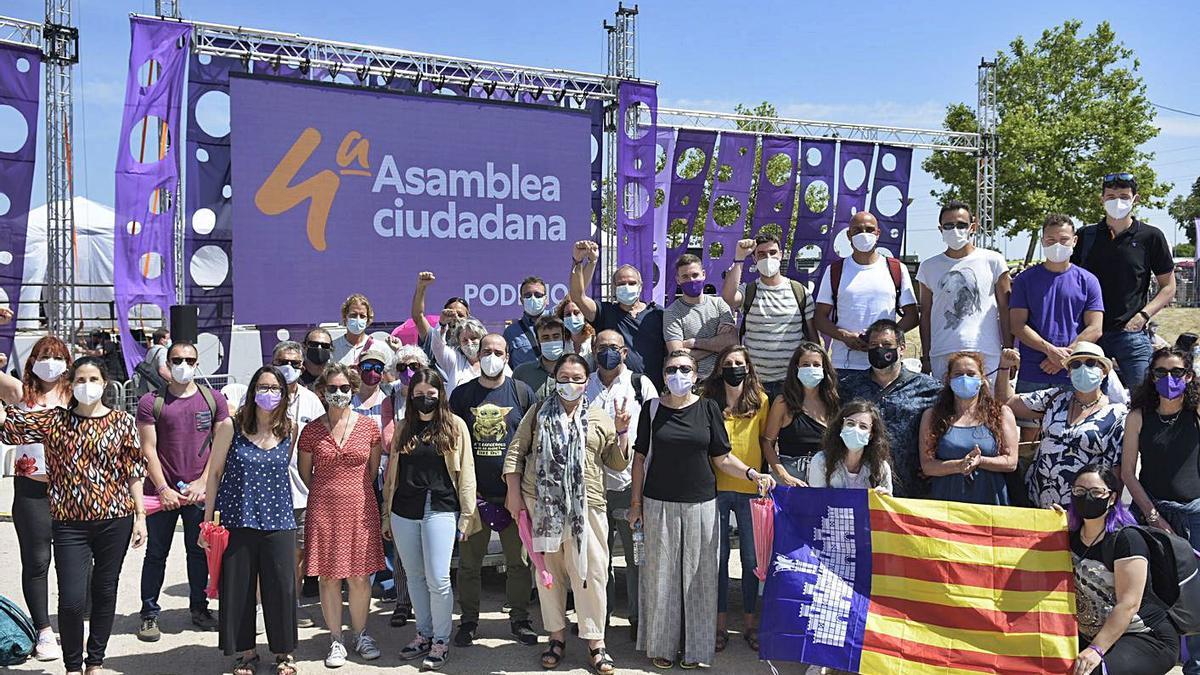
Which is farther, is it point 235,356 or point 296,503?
point 235,356

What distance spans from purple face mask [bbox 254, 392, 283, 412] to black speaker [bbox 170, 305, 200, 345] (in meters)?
6.39

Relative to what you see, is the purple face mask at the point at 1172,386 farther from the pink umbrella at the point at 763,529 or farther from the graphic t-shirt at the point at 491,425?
the graphic t-shirt at the point at 491,425

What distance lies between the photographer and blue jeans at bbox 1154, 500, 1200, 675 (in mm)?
4641

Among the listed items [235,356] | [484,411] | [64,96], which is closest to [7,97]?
[64,96]

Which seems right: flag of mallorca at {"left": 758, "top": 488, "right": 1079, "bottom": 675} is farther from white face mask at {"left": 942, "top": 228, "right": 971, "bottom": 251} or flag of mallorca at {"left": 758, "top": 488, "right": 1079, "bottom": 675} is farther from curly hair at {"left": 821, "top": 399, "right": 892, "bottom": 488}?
white face mask at {"left": 942, "top": 228, "right": 971, "bottom": 251}

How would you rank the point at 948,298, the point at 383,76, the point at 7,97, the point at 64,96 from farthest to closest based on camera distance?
the point at 383,76 → the point at 64,96 → the point at 7,97 → the point at 948,298

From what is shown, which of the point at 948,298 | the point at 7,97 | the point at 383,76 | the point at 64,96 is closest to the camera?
the point at 948,298

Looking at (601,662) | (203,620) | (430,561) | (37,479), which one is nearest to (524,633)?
(601,662)

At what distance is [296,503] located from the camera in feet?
18.7

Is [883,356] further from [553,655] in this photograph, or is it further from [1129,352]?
[553,655]

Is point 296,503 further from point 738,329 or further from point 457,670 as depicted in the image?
point 738,329

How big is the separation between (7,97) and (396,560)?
7534 millimetres

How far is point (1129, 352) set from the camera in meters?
5.95

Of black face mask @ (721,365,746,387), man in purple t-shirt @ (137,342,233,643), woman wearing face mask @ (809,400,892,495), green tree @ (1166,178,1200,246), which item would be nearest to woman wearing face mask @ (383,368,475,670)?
man in purple t-shirt @ (137,342,233,643)
